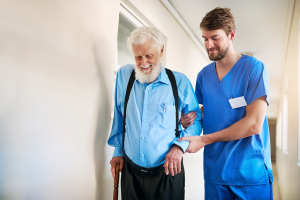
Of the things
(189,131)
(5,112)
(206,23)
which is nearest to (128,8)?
(206,23)

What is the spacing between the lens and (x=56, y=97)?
1.34 meters

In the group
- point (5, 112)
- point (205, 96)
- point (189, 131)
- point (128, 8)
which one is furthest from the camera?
point (128, 8)

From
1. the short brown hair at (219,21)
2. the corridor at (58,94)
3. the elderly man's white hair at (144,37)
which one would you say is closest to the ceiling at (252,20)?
the corridor at (58,94)

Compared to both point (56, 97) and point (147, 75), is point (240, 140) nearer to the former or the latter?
point (147, 75)

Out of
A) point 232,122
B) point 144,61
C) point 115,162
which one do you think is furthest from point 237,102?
point 115,162

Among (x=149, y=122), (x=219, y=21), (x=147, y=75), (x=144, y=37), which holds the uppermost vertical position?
(x=219, y=21)

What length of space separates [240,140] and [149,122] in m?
0.61

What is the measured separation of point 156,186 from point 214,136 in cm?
48

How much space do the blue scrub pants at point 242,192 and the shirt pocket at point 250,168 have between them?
0.14ft

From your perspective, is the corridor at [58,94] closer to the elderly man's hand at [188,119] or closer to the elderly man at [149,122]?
the elderly man at [149,122]

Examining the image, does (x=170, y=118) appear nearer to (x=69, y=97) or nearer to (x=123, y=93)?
(x=123, y=93)

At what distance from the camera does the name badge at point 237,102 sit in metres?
1.50

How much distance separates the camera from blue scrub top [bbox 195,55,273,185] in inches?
56.9

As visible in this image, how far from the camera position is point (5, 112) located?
1.06 metres
